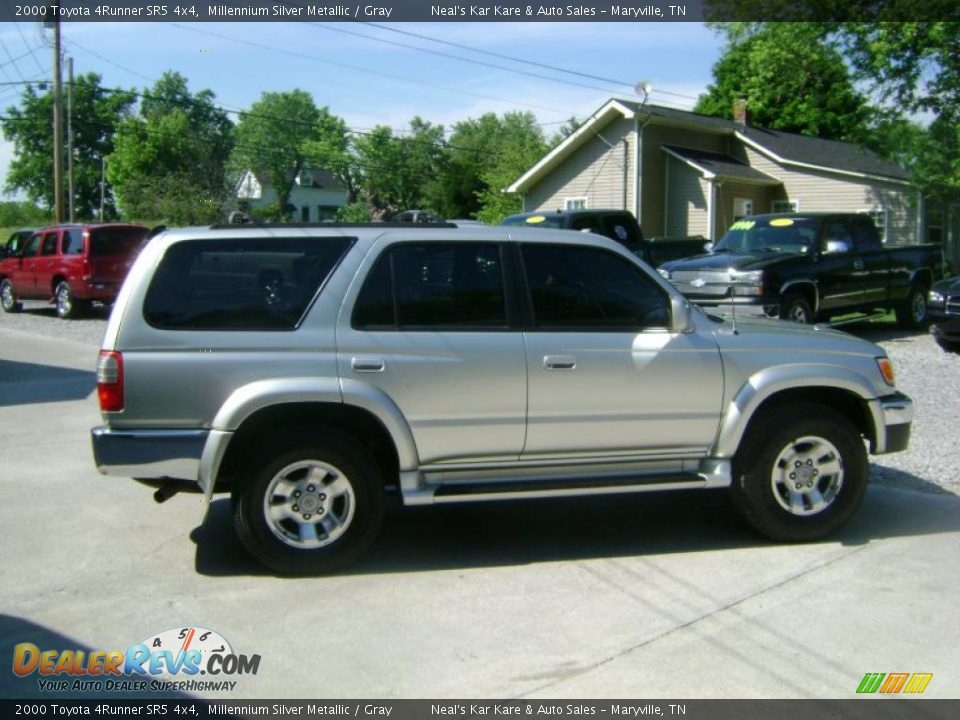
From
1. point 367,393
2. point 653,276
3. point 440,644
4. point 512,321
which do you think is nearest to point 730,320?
point 653,276

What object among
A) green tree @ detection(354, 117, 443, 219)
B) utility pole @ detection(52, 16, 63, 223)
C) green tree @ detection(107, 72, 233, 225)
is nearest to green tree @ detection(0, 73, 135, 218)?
green tree @ detection(107, 72, 233, 225)

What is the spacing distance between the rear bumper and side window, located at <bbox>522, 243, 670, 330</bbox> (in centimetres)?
204

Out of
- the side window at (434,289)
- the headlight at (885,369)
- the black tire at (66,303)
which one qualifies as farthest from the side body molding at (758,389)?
the black tire at (66,303)

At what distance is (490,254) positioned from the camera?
5.87 meters

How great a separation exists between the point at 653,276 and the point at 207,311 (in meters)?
2.57

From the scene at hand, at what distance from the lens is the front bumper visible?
6.16 m

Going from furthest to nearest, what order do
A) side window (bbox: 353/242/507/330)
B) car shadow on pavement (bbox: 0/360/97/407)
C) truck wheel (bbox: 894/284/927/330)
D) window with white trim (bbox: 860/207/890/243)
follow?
window with white trim (bbox: 860/207/890/243) → truck wheel (bbox: 894/284/927/330) → car shadow on pavement (bbox: 0/360/97/407) → side window (bbox: 353/242/507/330)

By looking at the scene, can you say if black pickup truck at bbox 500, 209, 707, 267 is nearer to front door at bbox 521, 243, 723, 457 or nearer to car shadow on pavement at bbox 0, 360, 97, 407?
car shadow on pavement at bbox 0, 360, 97, 407

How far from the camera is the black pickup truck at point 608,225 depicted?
16.6 m

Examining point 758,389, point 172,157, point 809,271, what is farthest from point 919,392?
point 172,157

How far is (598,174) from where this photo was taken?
1208 inches

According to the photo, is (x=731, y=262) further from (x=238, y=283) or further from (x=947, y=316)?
(x=238, y=283)

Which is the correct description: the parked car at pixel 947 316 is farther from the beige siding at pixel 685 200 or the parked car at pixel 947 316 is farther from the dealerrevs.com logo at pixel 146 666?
the beige siding at pixel 685 200

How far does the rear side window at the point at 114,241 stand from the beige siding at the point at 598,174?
13605 mm
